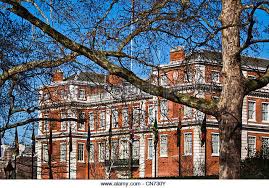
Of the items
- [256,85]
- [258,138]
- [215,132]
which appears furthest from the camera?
[258,138]

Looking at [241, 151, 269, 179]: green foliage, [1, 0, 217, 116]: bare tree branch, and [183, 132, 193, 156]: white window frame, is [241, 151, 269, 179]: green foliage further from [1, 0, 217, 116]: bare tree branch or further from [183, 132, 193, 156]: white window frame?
[183, 132, 193, 156]: white window frame

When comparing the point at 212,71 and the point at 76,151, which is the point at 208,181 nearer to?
the point at 212,71

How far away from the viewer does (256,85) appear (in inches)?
552

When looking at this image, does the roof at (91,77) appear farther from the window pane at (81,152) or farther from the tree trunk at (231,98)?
the window pane at (81,152)

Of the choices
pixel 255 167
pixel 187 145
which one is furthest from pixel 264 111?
pixel 255 167

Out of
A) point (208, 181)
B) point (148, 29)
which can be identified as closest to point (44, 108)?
point (148, 29)

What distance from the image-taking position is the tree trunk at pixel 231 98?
13.7 metres

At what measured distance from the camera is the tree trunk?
1367 centimetres

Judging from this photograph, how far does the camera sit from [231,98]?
45.4 feet

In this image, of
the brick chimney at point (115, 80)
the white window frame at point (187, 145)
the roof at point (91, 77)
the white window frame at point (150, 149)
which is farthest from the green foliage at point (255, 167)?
the white window frame at point (187, 145)

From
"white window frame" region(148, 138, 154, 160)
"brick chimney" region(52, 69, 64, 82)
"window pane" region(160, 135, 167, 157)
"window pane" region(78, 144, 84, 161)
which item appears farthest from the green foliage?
"white window frame" region(148, 138, 154, 160)

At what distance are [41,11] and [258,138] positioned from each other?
183ft

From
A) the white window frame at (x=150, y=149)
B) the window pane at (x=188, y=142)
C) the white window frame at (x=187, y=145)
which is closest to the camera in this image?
the white window frame at (x=150, y=149)

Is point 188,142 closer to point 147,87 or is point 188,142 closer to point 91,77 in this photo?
point 91,77
